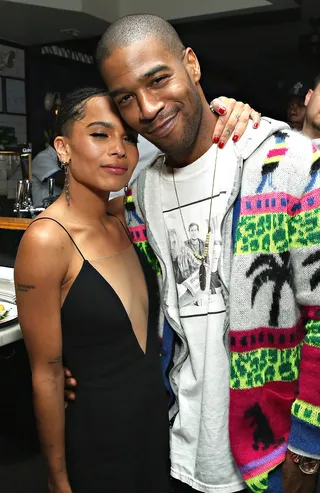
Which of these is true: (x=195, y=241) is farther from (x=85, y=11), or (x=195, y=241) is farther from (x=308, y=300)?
(x=85, y=11)

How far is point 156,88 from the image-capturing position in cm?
119

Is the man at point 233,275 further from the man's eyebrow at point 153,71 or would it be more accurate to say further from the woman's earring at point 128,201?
the woman's earring at point 128,201

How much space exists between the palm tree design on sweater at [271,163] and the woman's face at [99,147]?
373 mm

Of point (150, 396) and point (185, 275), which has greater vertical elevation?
point (185, 275)

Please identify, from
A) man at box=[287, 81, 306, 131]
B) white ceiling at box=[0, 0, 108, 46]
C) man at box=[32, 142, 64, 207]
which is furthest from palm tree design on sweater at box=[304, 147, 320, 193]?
white ceiling at box=[0, 0, 108, 46]

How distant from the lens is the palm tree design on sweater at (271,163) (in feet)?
3.68

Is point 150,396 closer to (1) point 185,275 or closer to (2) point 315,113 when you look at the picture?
(1) point 185,275

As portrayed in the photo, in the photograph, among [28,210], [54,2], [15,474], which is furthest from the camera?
[54,2]

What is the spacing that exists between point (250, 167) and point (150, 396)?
2.07ft

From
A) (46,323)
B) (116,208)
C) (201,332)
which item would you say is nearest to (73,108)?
(116,208)

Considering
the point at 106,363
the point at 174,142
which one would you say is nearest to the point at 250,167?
the point at 174,142

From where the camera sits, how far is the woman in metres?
1.22

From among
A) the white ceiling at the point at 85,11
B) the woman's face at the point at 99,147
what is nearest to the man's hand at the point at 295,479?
the woman's face at the point at 99,147

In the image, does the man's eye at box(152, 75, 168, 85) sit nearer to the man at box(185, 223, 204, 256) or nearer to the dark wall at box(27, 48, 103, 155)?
the man at box(185, 223, 204, 256)
